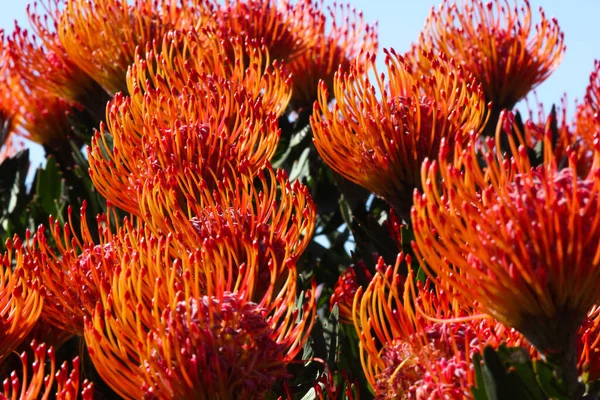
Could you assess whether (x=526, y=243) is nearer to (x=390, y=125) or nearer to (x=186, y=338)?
(x=186, y=338)

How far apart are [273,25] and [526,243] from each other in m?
1.95

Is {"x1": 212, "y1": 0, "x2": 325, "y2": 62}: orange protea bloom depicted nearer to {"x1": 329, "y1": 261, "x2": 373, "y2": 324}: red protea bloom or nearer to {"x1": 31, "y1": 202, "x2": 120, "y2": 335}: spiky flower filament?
{"x1": 329, "y1": 261, "x2": 373, "y2": 324}: red protea bloom

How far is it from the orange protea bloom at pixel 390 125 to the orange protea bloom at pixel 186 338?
0.64 m

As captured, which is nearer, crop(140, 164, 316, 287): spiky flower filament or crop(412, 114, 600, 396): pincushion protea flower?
crop(412, 114, 600, 396): pincushion protea flower

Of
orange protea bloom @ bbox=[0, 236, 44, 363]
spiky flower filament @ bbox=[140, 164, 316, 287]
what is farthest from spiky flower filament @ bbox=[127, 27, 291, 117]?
orange protea bloom @ bbox=[0, 236, 44, 363]

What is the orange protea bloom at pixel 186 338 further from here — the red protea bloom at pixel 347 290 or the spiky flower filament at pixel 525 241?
the red protea bloom at pixel 347 290

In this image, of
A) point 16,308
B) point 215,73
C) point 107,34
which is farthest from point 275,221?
point 107,34

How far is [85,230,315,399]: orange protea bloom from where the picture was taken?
1.45 meters

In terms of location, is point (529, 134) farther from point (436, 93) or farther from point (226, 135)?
point (226, 135)

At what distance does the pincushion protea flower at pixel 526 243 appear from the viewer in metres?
1.30

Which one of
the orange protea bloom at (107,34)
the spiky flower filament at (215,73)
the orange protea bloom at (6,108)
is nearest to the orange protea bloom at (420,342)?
the spiky flower filament at (215,73)

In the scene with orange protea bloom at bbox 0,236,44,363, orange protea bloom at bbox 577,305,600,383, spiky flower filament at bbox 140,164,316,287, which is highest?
spiky flower filament at bbox 140,164,316,287

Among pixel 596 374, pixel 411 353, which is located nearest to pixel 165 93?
pixel 411 353

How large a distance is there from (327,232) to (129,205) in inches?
43.2
